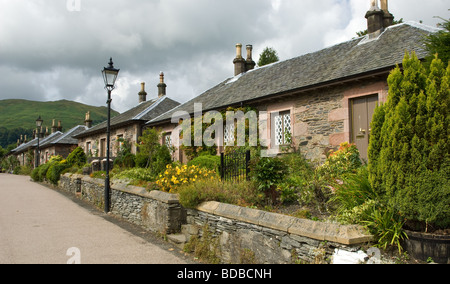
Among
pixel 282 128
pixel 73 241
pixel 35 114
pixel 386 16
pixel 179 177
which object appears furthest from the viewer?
pixel 35 114

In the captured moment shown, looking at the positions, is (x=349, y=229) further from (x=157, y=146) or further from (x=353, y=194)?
(x=157, y=146)

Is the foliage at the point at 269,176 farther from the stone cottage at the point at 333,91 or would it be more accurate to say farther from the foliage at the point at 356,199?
the stone cottage at the point at 333,91

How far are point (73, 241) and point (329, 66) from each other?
9.41 metres

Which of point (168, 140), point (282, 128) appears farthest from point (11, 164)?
point (282, 128)

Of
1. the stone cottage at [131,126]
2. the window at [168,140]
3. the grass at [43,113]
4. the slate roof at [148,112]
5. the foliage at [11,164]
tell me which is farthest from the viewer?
the grass at [43,113]

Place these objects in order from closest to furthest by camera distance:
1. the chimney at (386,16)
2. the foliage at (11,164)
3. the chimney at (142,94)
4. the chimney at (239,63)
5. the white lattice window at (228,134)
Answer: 1. the chimney at (386,16)
2. the white lattice window at (228,134)
3. the chimney at (239,63)
4. the chimney at (142,94)
5. the foliage at (11,164)

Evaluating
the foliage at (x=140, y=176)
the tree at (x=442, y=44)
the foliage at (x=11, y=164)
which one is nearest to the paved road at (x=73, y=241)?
the foliage at (x=140, y=176)

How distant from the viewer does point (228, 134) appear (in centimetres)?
1345

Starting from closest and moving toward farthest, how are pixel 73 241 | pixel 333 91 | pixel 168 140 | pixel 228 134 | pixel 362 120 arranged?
pixel 73 241 → pixel 362 120 → pixel 333 91 → pixel 228 134 → pixel 168 140

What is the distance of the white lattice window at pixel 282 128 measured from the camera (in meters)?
11.4

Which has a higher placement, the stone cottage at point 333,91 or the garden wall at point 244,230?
the stone cottage at point 333,91

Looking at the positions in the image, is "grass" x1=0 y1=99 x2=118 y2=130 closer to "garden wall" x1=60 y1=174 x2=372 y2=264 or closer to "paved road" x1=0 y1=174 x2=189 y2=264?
"paved road" x1=0 y1=174 x2=189 y2=264

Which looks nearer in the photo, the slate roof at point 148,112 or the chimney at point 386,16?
the chimney at point 386,16

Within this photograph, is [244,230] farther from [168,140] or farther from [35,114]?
[35,114]
